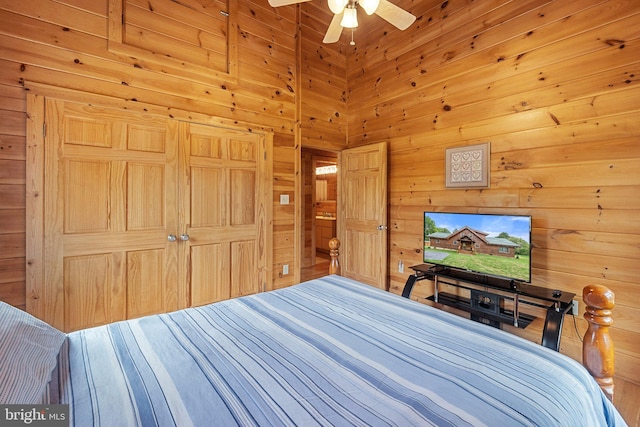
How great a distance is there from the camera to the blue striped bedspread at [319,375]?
0.76m

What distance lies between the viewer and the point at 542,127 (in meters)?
2.38

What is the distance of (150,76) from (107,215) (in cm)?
134


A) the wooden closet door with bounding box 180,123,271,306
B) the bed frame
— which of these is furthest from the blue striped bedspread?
the wooden closet door with bounding box 180,123,271,306

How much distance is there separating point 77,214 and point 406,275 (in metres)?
3.35

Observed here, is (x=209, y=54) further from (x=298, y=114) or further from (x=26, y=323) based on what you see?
(x=26, y=323)

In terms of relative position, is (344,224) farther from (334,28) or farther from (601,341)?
(601,341)

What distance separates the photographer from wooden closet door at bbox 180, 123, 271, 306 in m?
2.81

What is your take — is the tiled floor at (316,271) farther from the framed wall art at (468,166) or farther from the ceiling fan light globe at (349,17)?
the ceiling fan light globe at (349,17)

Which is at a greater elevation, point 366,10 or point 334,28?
point 334,28

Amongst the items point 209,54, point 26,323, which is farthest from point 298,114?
point 26,323

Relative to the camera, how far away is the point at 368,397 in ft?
2.72

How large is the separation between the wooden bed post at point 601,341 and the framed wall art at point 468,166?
1.74 metres

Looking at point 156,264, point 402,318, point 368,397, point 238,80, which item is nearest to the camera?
point 368,397

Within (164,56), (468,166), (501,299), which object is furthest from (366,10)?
(501,299)
